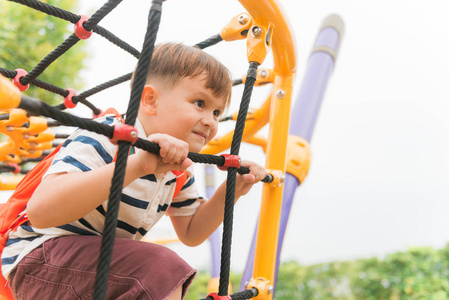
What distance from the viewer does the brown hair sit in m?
0.63

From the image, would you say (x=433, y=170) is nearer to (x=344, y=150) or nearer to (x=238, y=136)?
(x=344, y=150)

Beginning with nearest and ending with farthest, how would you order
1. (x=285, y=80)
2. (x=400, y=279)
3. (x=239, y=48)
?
1. (x=285, y=80)
2. (x=400, y=279)
3. (x=239, y=48)

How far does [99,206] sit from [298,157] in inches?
30.1

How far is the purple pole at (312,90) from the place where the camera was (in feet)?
3.86

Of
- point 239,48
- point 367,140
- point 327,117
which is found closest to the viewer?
point 239,48

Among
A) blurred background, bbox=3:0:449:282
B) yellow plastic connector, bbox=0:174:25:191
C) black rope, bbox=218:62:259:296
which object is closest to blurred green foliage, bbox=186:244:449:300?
A: blurred background, bbox=3:0:449:282

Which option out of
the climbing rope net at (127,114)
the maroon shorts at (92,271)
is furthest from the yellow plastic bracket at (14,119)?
the maroon shorts at (92,271)

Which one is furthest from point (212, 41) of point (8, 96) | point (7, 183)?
point (7, 183)

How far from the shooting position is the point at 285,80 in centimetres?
93

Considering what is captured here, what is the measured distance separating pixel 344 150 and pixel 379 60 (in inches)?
47.6

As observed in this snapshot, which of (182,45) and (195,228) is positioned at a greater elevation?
(182,45)

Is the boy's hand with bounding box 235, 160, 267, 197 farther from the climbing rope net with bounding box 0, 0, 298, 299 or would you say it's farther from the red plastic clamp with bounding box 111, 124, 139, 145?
the red plastic clamp with bounding box 111, 124, 139, 145

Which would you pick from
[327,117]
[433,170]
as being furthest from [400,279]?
[327,117]

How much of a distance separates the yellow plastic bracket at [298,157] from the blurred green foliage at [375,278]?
2049 millimetres
